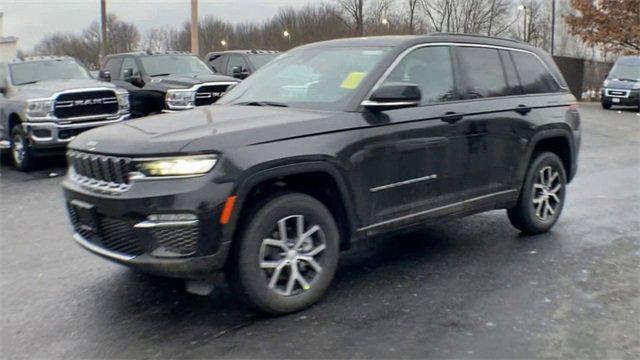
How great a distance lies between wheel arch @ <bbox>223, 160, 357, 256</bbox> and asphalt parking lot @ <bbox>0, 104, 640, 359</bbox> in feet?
1.91

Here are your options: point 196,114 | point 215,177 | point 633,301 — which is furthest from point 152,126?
point 633,301

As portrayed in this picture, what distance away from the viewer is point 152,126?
178 inches

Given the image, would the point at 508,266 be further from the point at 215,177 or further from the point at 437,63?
the point at 215,177

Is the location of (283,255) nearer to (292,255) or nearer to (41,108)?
(292,255)

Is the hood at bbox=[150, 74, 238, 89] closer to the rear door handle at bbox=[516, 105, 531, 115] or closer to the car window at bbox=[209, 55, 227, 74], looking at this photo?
the car window at bbox=[209, 55, 227, 74]

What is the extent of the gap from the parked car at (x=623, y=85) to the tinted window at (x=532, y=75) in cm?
1967

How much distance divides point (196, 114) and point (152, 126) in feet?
1.51

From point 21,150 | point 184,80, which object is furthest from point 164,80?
point 21,150

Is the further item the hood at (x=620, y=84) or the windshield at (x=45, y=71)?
the hood at (x=620, y=84)

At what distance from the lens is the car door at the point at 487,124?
5465 millimetres

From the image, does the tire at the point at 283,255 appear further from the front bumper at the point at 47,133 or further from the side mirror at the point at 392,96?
the front bumper at the point at 47,133

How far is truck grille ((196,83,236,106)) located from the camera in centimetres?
1241

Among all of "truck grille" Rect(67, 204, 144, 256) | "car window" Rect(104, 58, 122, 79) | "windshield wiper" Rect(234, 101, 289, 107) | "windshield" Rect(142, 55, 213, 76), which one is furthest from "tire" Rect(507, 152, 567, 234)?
"car window" Rect(104, 58, 122, 79)

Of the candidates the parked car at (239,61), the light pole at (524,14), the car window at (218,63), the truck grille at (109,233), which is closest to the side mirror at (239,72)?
A: the parked car at (239,61)
